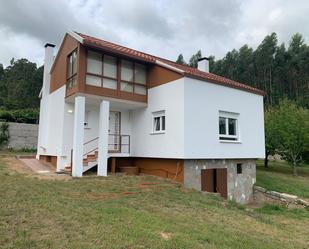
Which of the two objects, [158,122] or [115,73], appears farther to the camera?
[158,122]

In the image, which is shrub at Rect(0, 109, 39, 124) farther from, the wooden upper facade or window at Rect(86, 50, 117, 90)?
window at Rect(86, 50, 117, 90)

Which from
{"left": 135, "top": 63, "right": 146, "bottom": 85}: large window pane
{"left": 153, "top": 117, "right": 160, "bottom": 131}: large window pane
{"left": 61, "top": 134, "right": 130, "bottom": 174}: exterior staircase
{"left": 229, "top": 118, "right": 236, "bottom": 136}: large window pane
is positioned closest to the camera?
{"left": 61, "top": 134, "right": 130, "bottom": 174}: exterior staircase

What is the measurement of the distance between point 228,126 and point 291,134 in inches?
426

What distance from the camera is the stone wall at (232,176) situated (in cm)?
1345

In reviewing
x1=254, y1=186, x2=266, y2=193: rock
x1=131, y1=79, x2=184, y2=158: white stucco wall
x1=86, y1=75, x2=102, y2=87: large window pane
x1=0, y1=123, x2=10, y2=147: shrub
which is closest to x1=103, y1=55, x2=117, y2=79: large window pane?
x1=86, y1=75, x2=102, y2=87: large window pane

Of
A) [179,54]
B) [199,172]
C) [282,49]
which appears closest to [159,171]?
[199,172]

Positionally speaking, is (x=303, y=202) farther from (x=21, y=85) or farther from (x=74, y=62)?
(x=21, y=85)

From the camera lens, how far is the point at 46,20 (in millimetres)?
20422

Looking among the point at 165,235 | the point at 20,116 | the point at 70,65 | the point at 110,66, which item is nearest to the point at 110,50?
the point at 110,66

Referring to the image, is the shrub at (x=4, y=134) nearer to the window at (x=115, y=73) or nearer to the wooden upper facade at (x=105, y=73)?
the wooden upper facade at (x=105, y=73)

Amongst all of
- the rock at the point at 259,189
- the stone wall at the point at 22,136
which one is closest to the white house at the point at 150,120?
the rock at the point at 259,189

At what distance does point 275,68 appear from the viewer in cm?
4791

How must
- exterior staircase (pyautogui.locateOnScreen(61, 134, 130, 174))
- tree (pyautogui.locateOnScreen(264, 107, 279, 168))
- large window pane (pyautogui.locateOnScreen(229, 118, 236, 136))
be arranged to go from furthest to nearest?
tree (pyautogui.locateOnScreen(264, 107, 279, 168)) < large window pane (pyautogui.locateOnScreen(229, 118, 236, 136)) < exterior staircase (pyautogui.locateOnScreen(61, 134, 130, 174))

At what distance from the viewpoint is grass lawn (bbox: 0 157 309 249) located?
5285 millimetres
